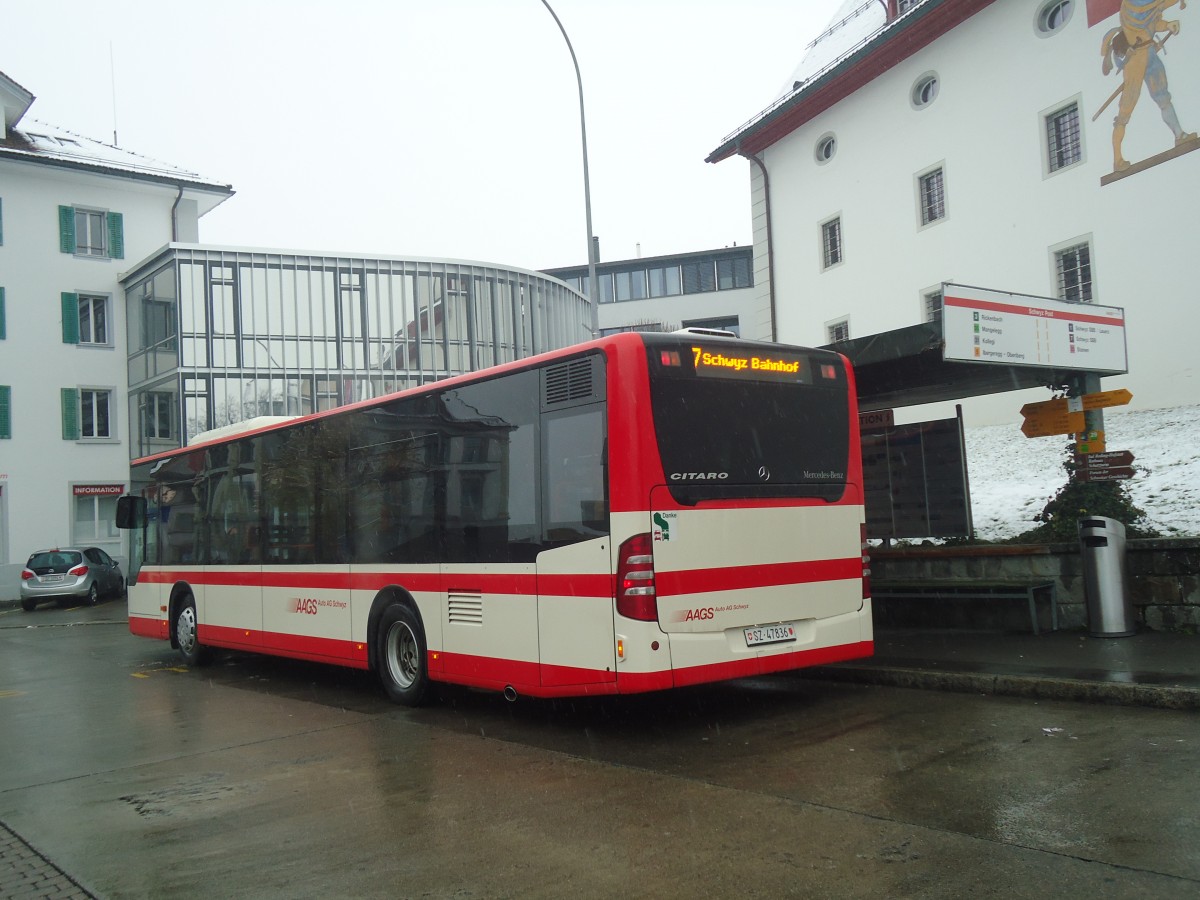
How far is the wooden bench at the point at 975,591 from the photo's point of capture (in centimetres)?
1127

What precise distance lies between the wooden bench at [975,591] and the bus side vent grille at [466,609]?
5708mm

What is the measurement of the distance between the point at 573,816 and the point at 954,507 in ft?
27.6

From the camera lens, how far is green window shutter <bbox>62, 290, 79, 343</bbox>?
35.8 metres

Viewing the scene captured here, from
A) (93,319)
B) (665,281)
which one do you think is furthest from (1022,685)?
(665,281)

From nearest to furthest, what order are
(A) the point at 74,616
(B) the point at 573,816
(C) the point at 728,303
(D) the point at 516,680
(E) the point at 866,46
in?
(B) the point at 573,816, (D) the point at 516,680, (A) the point at 74,616, (E) the point at 866,46, (C) the point at 728,303

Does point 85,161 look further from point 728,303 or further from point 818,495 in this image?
point 728,303

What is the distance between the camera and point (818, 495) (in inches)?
340

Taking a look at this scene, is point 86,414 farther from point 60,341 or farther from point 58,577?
point 58,577

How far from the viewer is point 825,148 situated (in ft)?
105

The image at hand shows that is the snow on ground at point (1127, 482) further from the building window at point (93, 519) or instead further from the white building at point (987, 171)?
the building window at point (93, 519)

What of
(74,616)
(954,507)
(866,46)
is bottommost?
(74,616)

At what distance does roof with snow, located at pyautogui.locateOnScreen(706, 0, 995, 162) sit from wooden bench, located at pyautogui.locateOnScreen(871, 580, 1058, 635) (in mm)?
18569

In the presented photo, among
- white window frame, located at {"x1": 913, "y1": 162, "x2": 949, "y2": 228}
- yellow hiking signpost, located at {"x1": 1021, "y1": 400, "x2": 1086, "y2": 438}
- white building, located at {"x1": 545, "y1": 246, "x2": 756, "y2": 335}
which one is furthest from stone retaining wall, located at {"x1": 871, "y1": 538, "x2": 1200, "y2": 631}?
white building, located at {"x1": 545, "y1": 246, "x2": 756, "y2": 335}

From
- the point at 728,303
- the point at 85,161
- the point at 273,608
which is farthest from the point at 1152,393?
the point at 728,303
